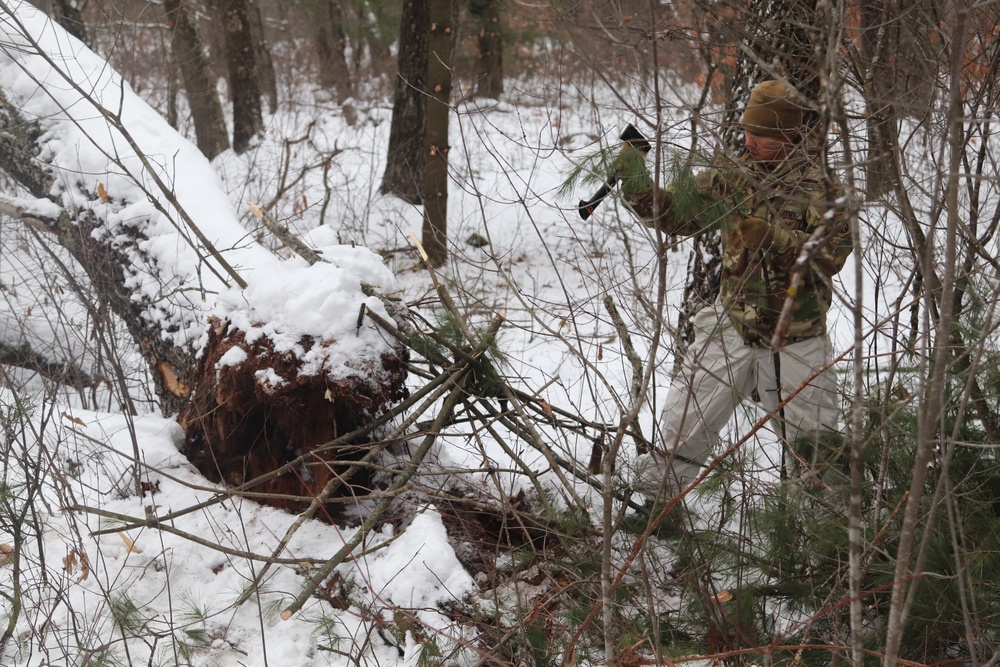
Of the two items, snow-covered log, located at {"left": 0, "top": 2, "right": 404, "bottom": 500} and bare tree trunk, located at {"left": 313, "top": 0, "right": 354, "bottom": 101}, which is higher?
bare tree trunk, located at {"left": 313, "top": 0, "right": 354, "bottom": 101}

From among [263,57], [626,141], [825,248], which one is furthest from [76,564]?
[263,57]

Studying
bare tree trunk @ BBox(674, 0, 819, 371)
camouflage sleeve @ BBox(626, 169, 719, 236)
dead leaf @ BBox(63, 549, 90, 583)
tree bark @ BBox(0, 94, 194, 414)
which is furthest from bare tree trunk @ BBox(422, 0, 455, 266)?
dead leaf @ BBox(63, 549, 90, 583)

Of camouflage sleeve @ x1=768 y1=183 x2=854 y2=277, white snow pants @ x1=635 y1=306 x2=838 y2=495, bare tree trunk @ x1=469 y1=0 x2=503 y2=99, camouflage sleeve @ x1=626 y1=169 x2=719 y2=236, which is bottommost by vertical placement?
white snow pants @ x1=635 y1=306 x2=838 y2=495

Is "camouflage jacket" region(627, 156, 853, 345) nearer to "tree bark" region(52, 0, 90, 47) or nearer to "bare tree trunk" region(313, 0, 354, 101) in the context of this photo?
"tree bark" region(52, 0, 90, 47)

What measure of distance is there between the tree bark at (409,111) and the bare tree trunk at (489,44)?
3467 mm

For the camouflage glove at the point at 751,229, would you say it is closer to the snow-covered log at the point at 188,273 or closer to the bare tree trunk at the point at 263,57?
the snow-covered log at the point at 188,273

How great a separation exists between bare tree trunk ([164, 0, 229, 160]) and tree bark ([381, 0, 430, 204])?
90.5 inches

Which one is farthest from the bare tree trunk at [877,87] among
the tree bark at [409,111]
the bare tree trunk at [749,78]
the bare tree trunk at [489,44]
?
the bare tree trunk at [489,44]

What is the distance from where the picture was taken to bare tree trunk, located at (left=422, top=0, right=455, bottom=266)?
5.63 meters

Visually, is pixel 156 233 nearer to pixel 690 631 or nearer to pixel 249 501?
pixel 249 501

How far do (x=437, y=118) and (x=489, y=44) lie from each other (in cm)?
503

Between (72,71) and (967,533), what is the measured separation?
4.20 metres

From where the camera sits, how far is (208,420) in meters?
2.83

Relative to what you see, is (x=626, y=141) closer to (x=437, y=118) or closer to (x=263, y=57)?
(x=437, y=118)
